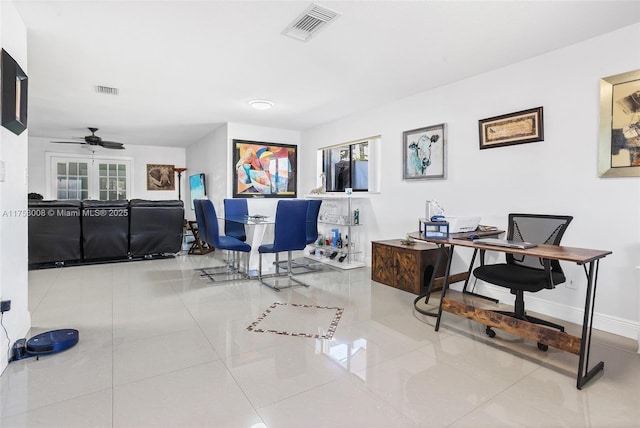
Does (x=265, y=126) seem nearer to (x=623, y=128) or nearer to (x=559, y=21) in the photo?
(x=559, y=21)

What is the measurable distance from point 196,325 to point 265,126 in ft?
14.2

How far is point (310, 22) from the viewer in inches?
102

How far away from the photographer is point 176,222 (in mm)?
5785

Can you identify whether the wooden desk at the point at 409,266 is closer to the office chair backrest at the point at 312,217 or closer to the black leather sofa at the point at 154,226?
the office chair backrest at the point at 312,217

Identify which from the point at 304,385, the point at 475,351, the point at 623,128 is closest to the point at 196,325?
the point at 304,385

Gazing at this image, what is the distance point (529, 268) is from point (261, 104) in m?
3.74

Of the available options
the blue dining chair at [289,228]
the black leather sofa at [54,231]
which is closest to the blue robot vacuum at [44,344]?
the blue dining chair at [289,228]

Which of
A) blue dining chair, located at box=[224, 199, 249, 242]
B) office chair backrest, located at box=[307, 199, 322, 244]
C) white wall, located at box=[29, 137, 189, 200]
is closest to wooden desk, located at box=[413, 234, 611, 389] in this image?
office chair backrest, located at box=[307, 199, 322, 244]

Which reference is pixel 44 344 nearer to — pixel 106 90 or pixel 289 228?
pixel 289 228

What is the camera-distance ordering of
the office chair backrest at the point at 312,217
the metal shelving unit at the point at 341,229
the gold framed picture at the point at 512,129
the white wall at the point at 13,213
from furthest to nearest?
→ the metal shelving unit at the point at 341,229 < the office chair backrest at the point at 312,217 < the gold framed picture at the point at 512,129 < the white wall at the point at 13,213

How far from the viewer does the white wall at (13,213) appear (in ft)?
6.86

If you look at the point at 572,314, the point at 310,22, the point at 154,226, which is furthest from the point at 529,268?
the point at 154,226

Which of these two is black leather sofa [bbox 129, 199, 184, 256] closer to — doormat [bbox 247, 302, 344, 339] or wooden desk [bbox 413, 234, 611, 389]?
doormat [bbox 247, 302, 344, 339]

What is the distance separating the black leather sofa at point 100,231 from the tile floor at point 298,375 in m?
2.09
